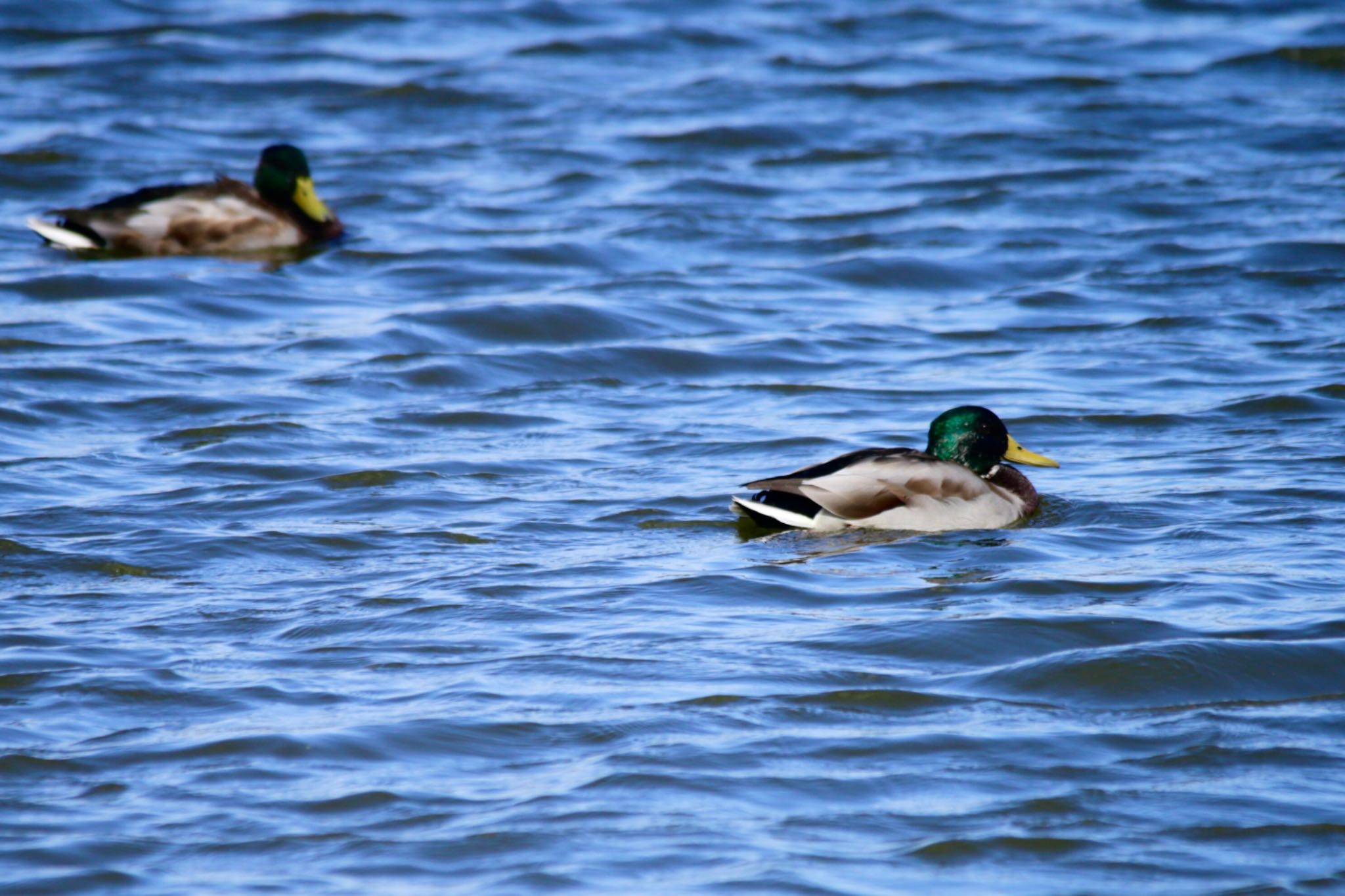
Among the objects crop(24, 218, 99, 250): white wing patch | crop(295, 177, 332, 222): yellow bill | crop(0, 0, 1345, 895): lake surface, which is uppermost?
crop(295, 177, 332, 222): yellow bill

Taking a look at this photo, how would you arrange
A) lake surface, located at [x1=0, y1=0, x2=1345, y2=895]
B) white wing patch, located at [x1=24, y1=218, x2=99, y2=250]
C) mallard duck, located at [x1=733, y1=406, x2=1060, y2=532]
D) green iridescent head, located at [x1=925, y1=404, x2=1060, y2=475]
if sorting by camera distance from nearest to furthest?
lake surface, located at [x1=0, y1=0, x2=1345, y2=895]
mallard duck, located at [x1=733, y1=406, x2=1060, y2=532]
green iridescent head, located at [x1=925, y1=404, x2=1060, y2=475]
white wing patch, located at [x1=24, y1=218, x2=99, y2=250]

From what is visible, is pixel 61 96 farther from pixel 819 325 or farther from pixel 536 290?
pixel 819 325

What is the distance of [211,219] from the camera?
1273 cm

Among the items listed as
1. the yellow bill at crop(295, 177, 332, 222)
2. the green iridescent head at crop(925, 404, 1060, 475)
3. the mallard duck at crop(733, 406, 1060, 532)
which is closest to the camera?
the mallard duck at crop(733, 406, 1060, 532)

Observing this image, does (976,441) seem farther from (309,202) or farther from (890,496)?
(309,202)

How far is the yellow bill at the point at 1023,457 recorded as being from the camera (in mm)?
7973

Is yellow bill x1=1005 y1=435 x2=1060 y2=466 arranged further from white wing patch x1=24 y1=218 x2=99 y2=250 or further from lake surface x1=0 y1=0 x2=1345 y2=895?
white wing patch x1=24 y1=218 x2=99 y2=250

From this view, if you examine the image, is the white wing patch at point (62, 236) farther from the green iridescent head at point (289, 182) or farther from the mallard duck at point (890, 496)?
the mallard duck at point (890, 496)

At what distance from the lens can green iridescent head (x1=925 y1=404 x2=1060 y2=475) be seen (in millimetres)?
7953

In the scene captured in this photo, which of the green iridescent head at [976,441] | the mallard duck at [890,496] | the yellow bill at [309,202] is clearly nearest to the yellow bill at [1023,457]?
the green iridescent head at [976,441]

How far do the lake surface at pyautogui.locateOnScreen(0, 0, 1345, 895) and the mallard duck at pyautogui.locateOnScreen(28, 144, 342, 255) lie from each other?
0.39 m

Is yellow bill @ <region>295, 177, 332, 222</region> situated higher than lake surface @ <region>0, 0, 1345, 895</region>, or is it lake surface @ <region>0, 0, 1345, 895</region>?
yellow bill @ <region>295, 177, 332, 222</region>

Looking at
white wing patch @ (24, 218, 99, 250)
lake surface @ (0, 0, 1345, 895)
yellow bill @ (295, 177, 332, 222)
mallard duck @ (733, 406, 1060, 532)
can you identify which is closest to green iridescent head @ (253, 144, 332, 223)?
yellow bill @ (295, 177, 332, 222)

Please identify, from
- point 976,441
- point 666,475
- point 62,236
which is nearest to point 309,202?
point 62,236
